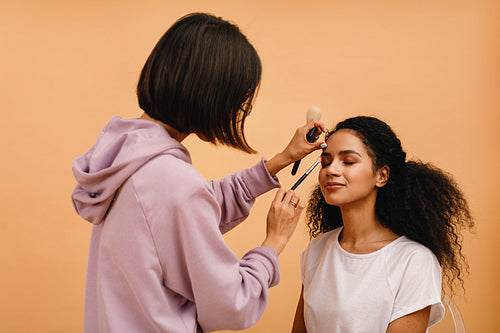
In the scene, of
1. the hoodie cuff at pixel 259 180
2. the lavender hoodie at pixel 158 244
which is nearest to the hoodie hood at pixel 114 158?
the lavender hoodie at pixel 158 244

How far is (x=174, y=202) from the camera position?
852 mm

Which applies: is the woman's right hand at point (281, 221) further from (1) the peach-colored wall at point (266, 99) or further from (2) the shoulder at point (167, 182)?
(1) the peach-colored wall at point (266, 99)

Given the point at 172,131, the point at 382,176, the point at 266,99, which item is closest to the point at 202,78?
the point at 172,131

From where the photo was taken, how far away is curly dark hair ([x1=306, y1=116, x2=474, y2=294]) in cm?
141

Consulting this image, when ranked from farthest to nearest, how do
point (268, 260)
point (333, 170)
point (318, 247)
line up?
1. point (318, 247)
2. point (333, 170)
3. point (268, 260)

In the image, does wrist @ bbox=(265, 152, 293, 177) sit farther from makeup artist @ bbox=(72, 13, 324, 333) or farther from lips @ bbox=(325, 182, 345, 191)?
makeup artist @ bbox=(72, 13, 324, 333)

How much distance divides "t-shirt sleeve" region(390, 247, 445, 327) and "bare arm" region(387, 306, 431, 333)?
1 centimetres

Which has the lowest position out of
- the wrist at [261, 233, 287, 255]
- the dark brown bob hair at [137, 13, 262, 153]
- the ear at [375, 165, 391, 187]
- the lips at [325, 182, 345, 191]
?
the wrist at [261, 233, 287, 255]

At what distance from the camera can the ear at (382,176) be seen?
4.76 ft

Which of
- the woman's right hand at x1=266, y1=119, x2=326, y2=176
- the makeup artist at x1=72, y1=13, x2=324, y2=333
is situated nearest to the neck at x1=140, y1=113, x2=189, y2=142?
the makeup artist at x1=72, y1=13, x2=324, y2=333

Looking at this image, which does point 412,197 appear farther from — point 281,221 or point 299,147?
point 281,221

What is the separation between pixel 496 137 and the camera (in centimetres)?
238

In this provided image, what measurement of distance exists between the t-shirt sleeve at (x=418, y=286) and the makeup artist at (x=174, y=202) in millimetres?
450

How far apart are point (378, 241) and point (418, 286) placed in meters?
0.20
